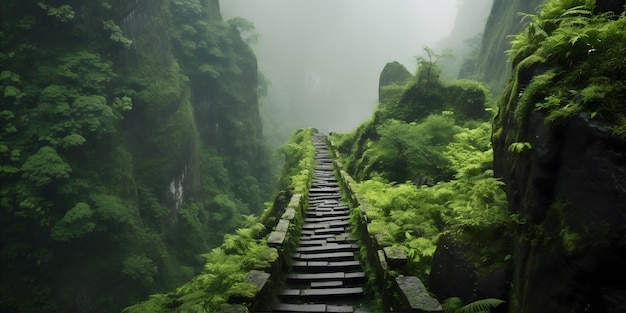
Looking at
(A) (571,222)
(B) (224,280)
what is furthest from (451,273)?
(B) (224,280)

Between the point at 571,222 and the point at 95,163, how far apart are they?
21398mm

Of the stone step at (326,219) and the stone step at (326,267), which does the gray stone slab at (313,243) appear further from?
the stone step at (326,219)

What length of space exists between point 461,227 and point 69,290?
753 inches

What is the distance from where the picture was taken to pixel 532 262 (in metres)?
3.54

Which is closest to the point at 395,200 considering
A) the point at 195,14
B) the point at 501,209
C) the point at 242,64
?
the point at 501,209

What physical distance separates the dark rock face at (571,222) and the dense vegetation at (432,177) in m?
0.75

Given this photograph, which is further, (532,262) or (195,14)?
(195,14)

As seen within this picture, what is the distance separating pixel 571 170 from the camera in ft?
10.7

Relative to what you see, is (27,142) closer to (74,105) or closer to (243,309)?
(74,105)

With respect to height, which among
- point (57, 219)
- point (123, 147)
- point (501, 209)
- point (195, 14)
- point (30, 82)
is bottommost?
point (57, 219)

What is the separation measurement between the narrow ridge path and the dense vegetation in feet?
2.87

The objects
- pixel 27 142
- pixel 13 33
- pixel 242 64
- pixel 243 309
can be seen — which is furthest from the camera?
pixel 242 64

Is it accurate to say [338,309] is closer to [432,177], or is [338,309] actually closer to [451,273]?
[451,273]

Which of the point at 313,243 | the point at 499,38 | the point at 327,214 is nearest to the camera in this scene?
the point at 313,243
